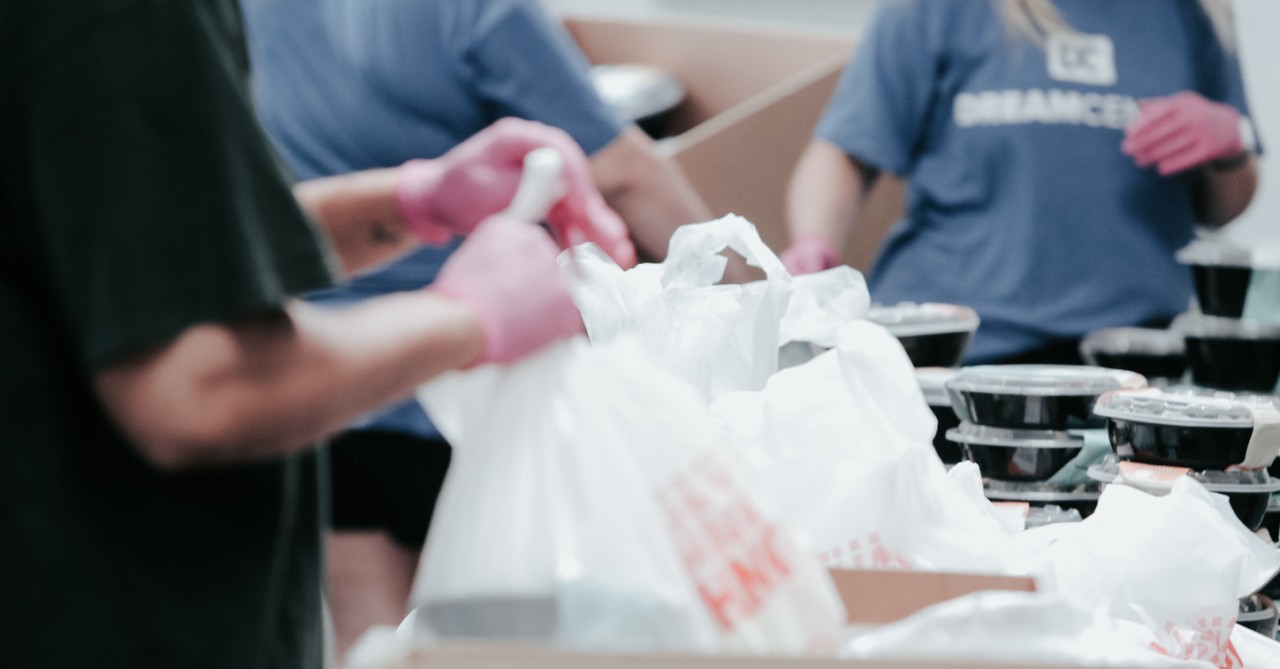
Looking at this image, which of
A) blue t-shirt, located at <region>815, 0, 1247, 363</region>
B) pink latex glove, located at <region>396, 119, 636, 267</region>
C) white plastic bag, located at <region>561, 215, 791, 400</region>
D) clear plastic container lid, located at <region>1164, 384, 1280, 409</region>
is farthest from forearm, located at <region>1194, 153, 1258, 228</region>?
pink latex glove, located at <region>396, 119, 636, 267</region>

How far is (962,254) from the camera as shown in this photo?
7.05ft

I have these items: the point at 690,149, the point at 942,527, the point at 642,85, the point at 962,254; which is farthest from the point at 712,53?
the point at 942,527

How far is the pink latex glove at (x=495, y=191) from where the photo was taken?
Answer: 0.85 m

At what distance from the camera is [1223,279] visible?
165 cm

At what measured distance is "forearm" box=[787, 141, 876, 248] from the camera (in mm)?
2225

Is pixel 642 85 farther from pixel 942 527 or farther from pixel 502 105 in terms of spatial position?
pixel 942 527

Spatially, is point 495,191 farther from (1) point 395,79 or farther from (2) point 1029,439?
(1) point 395,79

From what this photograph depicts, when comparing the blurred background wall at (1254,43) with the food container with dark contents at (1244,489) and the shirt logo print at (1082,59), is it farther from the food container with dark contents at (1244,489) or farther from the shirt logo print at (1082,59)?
the food container with dark contents at (1244,489)

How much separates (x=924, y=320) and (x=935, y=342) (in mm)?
53

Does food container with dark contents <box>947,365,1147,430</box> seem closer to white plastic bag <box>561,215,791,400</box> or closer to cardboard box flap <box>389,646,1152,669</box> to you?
white plastic bag <box>561,215,791,400</box>

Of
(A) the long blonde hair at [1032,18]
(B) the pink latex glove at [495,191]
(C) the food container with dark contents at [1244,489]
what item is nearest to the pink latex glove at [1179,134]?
(A) the long blonde hair at [1032,18]

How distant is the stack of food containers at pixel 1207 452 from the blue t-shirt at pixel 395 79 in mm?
A: 846

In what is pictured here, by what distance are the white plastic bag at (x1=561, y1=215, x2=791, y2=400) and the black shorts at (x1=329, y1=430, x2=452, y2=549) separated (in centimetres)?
66

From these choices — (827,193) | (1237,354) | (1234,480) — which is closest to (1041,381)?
(1234,480)
